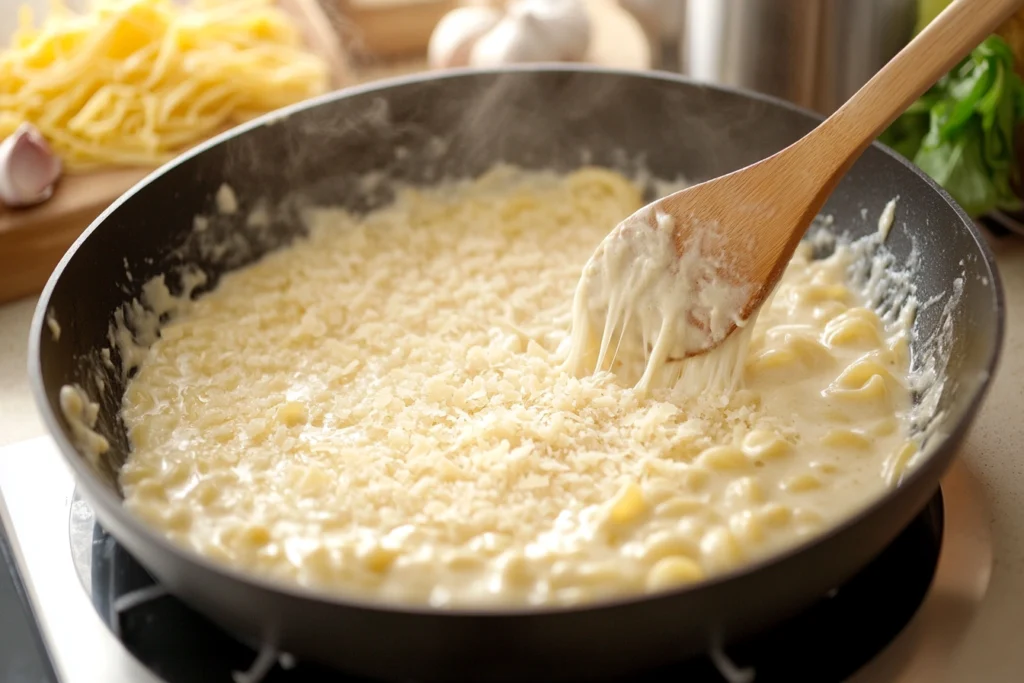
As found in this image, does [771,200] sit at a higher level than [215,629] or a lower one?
A: higher

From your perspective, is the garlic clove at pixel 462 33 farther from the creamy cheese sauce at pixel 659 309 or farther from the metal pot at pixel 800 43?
the creamy cheese sauce at pixel 659 309

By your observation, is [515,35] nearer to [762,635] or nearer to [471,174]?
[471,174]

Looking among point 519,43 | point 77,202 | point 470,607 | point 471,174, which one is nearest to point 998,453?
point 470,607

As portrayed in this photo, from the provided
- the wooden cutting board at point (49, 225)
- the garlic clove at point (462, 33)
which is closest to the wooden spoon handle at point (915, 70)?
the garlic clove at point (462, 33)

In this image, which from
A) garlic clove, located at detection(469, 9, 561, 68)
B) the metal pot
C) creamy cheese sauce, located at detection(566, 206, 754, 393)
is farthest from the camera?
garlic clove, located at detection(469, 9, 561, 68)

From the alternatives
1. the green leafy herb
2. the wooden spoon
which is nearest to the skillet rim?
the wooden spoon

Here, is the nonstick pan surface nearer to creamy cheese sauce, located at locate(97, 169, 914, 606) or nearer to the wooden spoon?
creamy cheese sauce, located at locate(97, 169, 914, 606)
